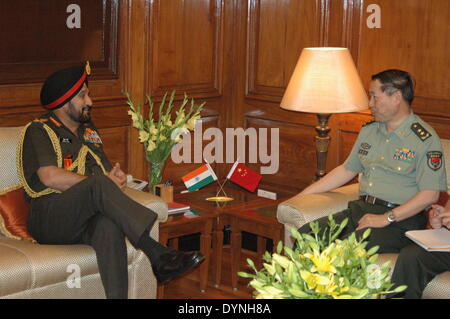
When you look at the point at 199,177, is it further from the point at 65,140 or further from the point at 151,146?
the point at 65,140

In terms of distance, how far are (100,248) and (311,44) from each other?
6.41 feet

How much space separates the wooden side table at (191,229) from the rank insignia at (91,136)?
20.2 inches

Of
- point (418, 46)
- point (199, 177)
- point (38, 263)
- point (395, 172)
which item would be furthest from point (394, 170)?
point (38, 263)

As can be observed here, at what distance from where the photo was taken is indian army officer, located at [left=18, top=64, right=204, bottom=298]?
3.44 meters

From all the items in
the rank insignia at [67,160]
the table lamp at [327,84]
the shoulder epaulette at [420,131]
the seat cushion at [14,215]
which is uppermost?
the table lamp at [327,84]

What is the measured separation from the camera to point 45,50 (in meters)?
4.24

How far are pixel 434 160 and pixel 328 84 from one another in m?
0.77

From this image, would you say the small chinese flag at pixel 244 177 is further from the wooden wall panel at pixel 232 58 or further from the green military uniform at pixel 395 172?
the green military uniform at pixel 395 172

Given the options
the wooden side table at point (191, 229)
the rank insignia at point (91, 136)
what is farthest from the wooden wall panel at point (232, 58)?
the wooden side table at point (191, 229)

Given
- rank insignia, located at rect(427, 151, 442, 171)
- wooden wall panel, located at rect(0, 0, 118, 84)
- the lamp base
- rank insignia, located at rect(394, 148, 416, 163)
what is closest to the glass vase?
wooden wall panel, located at rect(0, 0, 118, 84)

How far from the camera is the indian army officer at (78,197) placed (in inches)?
135

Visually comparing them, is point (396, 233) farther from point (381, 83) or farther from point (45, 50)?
point (45, 50)

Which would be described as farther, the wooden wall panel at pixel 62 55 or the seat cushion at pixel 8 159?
the wooden wall panel at pixel 62 55

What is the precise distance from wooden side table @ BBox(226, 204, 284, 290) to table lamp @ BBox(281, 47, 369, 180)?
0.56m
